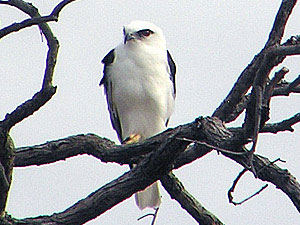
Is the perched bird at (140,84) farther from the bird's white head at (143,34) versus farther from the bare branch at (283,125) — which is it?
the bare branch at (283,125)

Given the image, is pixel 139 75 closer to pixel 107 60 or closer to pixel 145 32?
pixel 107 60

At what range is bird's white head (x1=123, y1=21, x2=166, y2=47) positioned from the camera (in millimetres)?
7363

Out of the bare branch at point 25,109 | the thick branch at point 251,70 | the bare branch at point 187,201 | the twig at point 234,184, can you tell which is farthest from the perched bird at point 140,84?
the twig at point 234,184

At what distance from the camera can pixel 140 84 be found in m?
7.19

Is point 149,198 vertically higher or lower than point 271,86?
higher

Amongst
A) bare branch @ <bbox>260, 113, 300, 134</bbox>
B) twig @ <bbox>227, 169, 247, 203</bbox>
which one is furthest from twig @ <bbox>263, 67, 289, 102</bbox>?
bare branch @ <bbox>260, 113, 300, 134</bbox>

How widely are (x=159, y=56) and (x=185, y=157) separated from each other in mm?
2706

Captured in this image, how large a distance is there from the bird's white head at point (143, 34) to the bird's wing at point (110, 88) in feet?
0.72

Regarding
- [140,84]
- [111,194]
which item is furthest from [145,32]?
[111,194]

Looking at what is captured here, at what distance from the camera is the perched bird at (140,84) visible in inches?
284

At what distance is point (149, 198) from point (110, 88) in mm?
1126

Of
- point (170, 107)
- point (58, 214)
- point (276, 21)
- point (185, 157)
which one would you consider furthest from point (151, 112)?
point (276, 21)

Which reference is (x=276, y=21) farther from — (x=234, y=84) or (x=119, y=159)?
(x=119, y=159)

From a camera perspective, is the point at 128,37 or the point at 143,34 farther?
the point at 143,34
